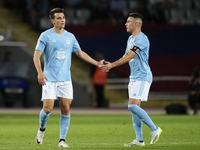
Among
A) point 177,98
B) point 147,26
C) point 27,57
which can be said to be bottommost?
point 177,98

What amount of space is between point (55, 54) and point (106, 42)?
15740mm

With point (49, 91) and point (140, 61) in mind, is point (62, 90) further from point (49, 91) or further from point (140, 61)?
point (140, 61)

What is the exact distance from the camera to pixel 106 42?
77.7 ft

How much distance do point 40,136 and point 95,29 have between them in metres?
15.8

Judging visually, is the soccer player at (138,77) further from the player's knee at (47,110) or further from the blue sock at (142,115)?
the player's knee at (47,110)

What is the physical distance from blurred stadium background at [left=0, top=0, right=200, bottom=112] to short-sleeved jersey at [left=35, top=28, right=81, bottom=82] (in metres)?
12.1

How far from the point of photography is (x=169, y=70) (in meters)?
23.4

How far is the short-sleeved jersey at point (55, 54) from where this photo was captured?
316 inches

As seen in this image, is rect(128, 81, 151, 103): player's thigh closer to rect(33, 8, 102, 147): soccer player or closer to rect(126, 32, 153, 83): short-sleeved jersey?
rect(126, 32, 153, 83): short-sleeved jersey

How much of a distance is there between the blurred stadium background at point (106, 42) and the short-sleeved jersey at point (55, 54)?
12.1 meters

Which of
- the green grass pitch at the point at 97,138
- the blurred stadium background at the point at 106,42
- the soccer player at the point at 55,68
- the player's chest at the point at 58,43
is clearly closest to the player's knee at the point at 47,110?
the soccer player at the point at 55,68

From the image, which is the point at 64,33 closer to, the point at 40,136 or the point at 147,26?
the point at 40,136

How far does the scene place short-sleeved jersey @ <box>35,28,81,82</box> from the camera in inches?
316

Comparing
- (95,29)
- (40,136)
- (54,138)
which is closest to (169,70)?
(95,29)
